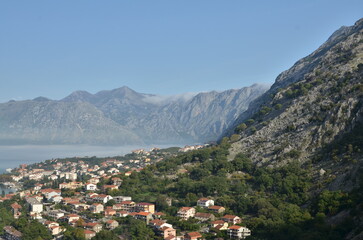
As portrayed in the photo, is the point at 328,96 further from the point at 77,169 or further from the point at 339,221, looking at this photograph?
the point at 77,169

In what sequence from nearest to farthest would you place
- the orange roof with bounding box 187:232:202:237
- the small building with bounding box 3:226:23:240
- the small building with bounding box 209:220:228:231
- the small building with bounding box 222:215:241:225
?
the orange roof with bounding box 187:232:202:237 → the small building with bounding box 209:220:228:231 → the small building with bounding box 222:215:241:225 → the small building with bounding box 3:226:23:240

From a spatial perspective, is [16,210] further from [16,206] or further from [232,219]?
[232,219]

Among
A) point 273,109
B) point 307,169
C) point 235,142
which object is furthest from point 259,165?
point 273,109

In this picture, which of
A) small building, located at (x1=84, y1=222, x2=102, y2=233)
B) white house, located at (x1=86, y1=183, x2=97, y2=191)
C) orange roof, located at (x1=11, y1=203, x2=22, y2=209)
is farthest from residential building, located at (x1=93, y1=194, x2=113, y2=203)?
small building, located at (x1=84, y1=222, x2=102, y2=233)

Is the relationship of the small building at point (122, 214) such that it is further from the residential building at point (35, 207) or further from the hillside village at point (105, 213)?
the residential building at point (35, 207)

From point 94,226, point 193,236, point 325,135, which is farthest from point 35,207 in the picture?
point 325,135

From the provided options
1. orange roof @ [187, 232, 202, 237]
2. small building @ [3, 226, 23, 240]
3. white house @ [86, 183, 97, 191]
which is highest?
white house @ [86, 183, 97, 191]

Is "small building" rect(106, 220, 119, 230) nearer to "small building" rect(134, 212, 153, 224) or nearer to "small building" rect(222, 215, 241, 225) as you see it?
"small building" rect(134, 212, 153, 224)
